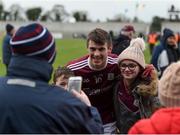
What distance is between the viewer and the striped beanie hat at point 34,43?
3.51m

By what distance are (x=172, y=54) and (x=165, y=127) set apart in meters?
9.47

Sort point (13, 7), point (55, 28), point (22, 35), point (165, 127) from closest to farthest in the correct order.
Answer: point (165, 127), point (22, 35), point (55, 28), point (13, 7)

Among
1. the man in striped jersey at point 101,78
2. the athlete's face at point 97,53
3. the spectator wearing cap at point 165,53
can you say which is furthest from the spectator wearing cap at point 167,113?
the spectator wearing cap at point 165,53

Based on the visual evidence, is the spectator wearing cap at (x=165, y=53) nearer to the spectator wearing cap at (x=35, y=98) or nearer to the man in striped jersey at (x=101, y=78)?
the man in striped jersey at (x=101, y=78)

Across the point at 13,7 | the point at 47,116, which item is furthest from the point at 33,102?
the point at 13,7

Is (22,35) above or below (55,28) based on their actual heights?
above

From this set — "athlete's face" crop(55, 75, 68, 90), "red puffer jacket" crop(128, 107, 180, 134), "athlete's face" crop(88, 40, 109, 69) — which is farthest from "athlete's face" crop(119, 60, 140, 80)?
"red puffer jacket" crop(128, 107, 180, 134)

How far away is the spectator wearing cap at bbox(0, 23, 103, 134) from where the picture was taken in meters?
3.42

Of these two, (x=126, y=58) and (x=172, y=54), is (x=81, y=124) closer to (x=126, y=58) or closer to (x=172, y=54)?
(x=126, y=58)

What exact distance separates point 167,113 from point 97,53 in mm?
2825

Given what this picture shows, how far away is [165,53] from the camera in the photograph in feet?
41.1

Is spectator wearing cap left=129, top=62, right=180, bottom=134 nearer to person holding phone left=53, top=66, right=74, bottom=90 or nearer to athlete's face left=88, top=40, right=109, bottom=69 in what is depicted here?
person holding phone left=53, top=66, right=74, bottom=90

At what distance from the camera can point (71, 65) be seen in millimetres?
6367

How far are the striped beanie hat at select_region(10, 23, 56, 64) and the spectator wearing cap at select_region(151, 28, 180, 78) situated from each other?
29.1 ft
